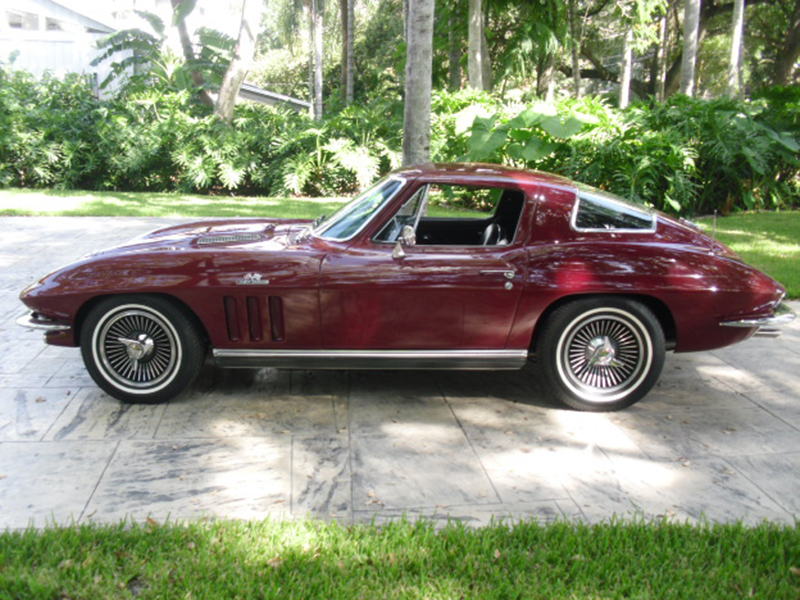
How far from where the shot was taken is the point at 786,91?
14367 millimetres

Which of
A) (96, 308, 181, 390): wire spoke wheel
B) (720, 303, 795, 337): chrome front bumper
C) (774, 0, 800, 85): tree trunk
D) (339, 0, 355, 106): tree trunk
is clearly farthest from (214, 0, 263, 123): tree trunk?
(774, 0, 800, 85): tree trunk

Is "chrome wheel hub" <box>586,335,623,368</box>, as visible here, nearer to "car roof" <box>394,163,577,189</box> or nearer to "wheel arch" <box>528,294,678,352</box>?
"wheel arch" <box>528,294,678,352</box>

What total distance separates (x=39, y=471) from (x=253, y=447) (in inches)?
43.3

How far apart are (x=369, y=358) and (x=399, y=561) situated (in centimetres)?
172

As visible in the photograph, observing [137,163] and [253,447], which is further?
[137,163]

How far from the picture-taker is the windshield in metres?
4.69

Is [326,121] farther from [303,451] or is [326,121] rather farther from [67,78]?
[303,451]

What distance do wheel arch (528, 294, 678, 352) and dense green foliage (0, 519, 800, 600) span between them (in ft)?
5.24

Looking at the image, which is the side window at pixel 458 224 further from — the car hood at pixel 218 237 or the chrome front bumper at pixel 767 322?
the chrome front bumper at pixel 767 322

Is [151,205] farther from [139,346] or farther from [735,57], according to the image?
[735,57]

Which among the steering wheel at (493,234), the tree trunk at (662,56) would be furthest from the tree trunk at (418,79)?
the tree trunk at (662,56)

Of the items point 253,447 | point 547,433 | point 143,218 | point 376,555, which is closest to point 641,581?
point 376,555

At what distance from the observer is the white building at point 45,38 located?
84.6 ft

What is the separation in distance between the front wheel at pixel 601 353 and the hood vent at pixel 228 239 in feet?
6.65
